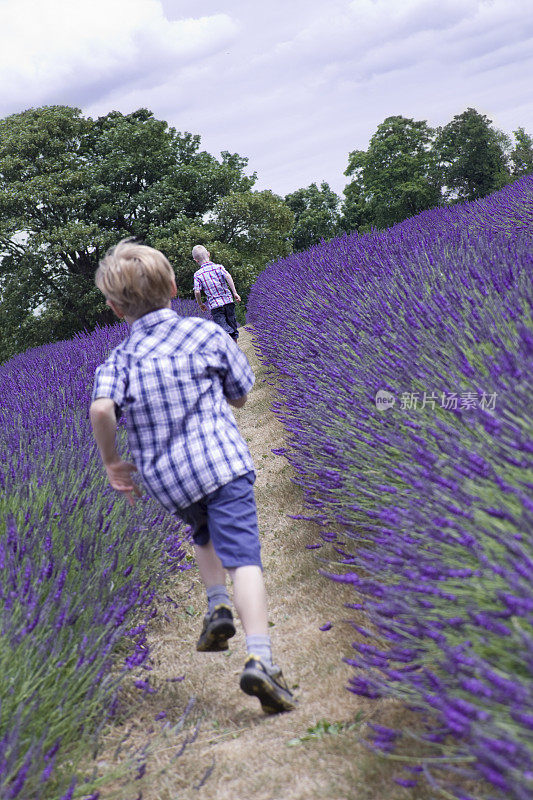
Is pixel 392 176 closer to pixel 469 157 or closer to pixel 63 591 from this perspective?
pixel 469 157

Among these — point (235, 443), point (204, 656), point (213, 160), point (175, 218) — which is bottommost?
point (204, 656)

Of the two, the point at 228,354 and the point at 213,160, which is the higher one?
the point at 213,160

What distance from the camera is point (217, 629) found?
88.6 inches

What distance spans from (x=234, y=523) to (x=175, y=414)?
1.27 feet

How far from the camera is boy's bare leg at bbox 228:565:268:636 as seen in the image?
2.06m

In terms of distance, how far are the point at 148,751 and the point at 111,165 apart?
65.3 ft

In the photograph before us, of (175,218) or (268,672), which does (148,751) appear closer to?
(268,672)

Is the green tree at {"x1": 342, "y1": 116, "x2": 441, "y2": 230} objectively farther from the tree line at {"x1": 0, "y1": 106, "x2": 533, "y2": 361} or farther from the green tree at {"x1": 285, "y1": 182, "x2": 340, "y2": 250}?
the tree line at {"x1": 0, "y1": 106, "x2": 533, "y2": 361}

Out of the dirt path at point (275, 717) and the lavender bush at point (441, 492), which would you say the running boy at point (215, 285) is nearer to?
the lavender bush at point (441, 492)

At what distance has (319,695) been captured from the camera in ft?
7.25

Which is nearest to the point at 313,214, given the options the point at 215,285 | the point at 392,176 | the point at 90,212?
the point at 392,176

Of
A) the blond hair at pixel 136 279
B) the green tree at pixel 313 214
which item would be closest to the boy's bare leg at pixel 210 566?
the blond hair at pixel 136 279

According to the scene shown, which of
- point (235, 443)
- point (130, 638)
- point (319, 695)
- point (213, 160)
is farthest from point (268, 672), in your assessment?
point (213, 160)

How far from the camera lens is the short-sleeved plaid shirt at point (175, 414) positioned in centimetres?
213
